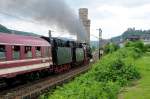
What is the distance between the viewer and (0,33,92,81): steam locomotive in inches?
852

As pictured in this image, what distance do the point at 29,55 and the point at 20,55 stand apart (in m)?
1.86

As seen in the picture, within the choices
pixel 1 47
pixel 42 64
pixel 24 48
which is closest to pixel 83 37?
pixel 42 64

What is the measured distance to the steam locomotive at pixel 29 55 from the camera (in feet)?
71.0

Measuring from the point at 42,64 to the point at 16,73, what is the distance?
19.6 feet

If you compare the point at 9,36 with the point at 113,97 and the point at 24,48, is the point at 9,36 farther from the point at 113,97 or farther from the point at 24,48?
the point at 113,97

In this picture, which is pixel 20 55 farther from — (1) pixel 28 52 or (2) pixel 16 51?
(1) pixel 28 52

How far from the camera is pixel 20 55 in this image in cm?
2392

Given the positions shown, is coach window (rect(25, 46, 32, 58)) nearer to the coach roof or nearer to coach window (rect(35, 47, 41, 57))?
the coach roof

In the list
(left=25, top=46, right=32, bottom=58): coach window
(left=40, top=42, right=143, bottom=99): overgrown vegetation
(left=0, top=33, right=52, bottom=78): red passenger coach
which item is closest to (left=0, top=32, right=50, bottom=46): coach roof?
(left=0, top=33, right=52, bottom=78): red passenger coach

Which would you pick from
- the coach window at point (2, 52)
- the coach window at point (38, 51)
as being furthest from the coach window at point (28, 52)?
the coach window at point (2, 52)

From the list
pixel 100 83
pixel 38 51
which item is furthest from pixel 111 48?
pixel 100 83

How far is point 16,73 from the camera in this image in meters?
23.3

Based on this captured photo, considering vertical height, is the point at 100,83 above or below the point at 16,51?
below

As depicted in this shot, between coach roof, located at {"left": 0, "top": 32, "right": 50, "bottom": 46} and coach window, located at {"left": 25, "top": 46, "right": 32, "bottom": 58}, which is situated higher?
coach roof, located at {"left": 0, "top": 32, "right": 50, "bottom": 46}
